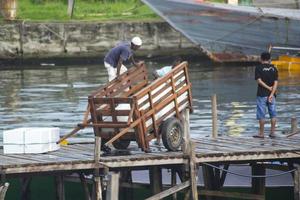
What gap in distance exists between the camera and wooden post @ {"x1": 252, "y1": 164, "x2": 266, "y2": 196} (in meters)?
19.1

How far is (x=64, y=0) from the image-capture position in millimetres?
58656

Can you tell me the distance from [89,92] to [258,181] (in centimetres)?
2153

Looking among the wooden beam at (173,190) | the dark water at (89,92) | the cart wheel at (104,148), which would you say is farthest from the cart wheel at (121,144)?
the dark water at (89,92)

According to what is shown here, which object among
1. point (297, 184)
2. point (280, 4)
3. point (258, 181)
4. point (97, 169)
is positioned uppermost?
point (280, 4)

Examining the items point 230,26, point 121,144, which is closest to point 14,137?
point 121,144

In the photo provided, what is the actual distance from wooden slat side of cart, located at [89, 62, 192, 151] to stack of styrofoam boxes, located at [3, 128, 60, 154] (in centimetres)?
87

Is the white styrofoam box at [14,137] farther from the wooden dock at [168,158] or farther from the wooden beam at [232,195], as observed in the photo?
the wooden beam at [232,195]

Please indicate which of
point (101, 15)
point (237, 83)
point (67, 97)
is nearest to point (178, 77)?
point (67, 97)

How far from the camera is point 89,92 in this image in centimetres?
4016

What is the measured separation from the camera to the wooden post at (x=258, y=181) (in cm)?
1906

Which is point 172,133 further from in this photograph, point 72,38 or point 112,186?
point 72,38

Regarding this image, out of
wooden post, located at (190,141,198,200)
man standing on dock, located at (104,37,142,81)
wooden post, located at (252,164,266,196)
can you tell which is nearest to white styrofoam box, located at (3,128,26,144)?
man standing on dock, located at (104,37,142,81)

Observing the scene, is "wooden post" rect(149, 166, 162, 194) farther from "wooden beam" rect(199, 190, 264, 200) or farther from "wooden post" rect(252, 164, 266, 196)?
"wooden post" rect(252, 164, 266, 196)

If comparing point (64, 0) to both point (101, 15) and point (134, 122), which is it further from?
point (134, 122)
